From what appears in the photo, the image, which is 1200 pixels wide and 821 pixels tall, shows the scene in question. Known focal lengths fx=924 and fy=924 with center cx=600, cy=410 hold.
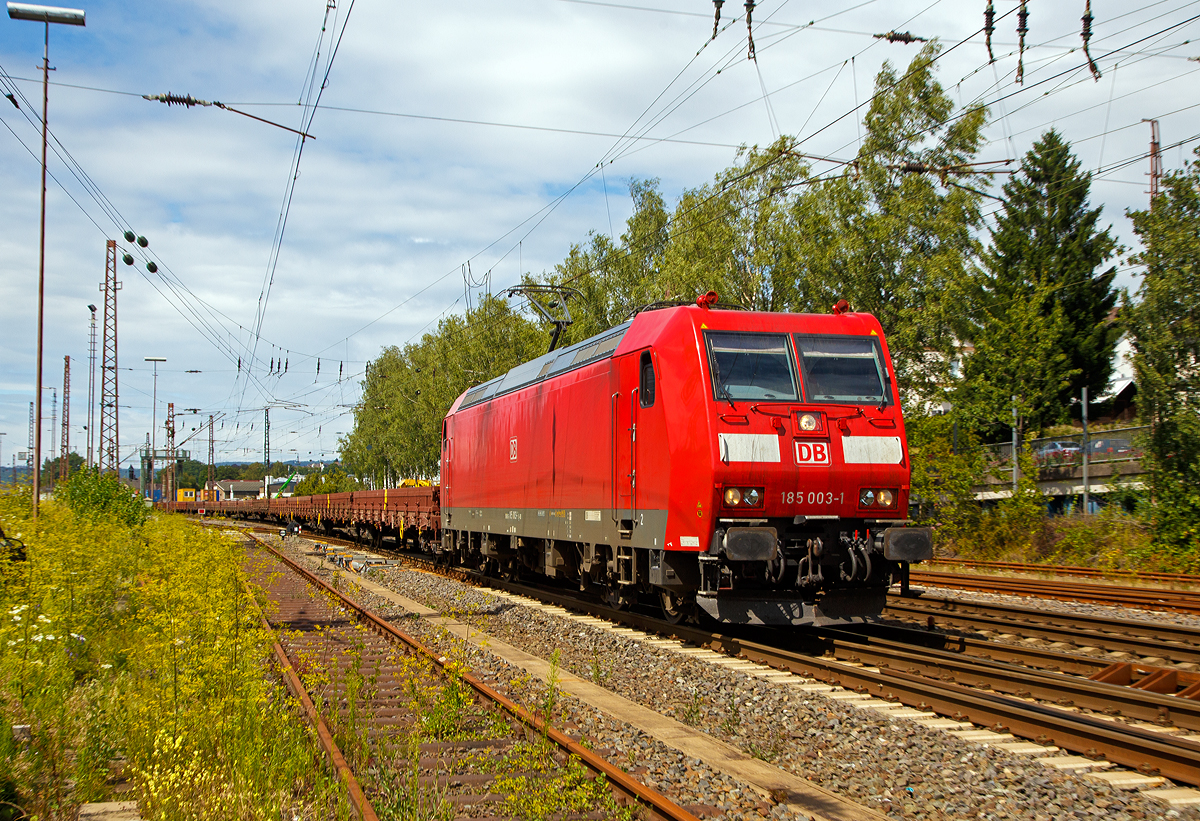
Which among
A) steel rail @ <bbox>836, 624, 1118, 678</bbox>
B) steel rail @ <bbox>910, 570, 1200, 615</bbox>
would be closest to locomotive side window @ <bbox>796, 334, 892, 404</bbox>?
steel rail @ <bbox>836, 624, 1118, 678</bbox>

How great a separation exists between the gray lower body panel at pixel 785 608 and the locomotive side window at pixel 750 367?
2223mm

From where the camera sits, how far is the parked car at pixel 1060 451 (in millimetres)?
27328

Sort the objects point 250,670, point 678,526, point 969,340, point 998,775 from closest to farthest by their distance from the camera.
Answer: point 998,775, point 250,670, point 678,526, point 969,340

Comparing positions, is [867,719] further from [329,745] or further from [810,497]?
[329,745]

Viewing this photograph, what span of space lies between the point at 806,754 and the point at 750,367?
490 cm

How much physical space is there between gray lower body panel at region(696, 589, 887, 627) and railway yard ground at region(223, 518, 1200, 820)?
0.36m

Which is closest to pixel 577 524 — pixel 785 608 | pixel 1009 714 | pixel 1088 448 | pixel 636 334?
pixel 636 334

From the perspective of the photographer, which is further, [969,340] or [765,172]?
[765,172]

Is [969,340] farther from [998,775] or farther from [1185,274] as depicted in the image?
[998,775]

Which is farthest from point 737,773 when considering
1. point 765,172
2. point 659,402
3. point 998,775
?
point 765,172

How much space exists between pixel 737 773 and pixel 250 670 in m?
4.28

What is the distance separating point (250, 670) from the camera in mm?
7918

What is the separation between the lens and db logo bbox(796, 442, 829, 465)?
1021cm

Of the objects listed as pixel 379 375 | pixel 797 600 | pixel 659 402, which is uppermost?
pixel 379 375
